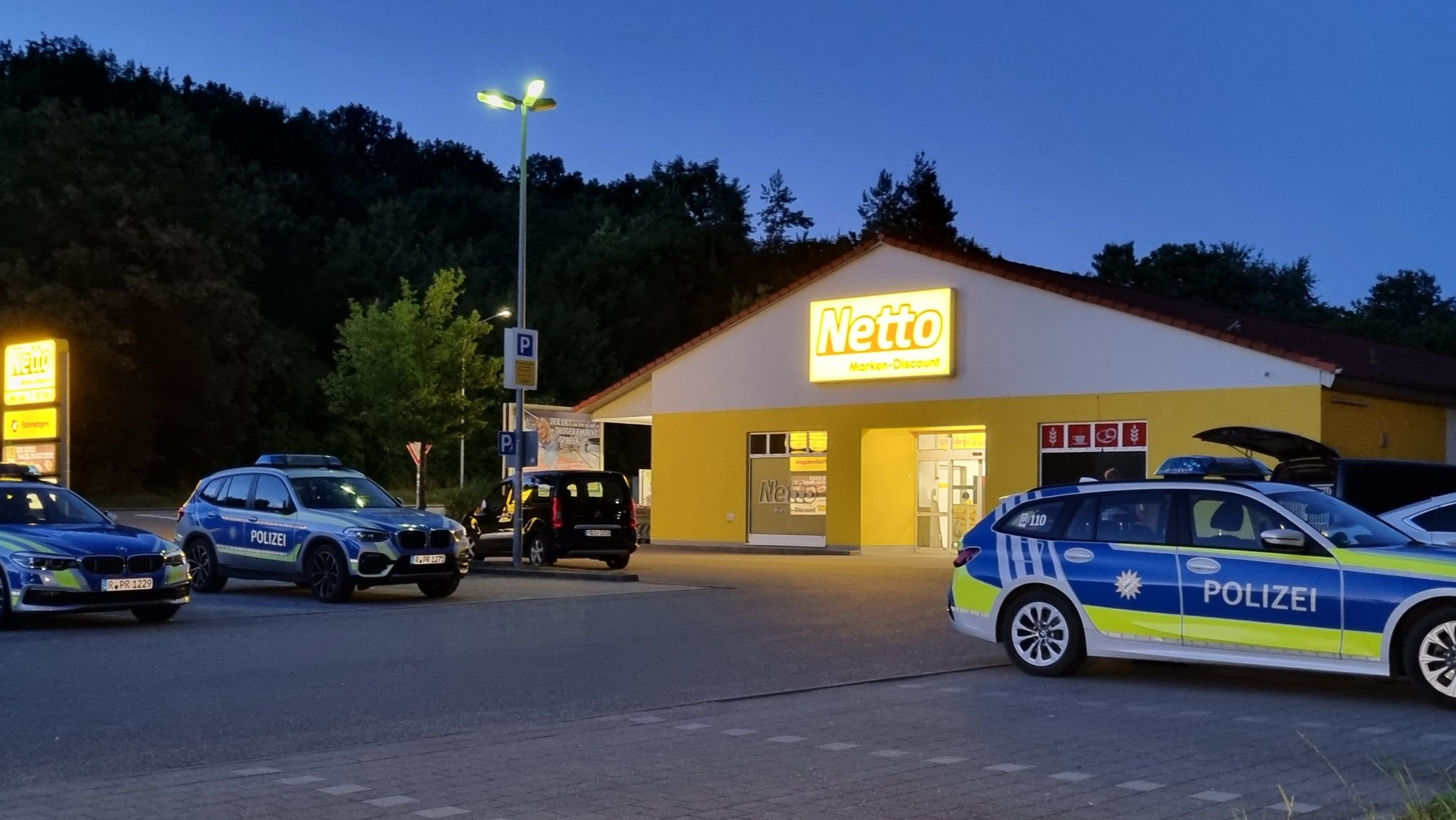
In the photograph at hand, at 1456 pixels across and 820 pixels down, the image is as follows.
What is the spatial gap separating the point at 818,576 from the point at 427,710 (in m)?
15.4

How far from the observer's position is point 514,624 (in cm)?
1691

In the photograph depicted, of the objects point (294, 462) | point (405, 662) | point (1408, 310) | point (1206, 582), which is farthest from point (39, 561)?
point (1408, 310)

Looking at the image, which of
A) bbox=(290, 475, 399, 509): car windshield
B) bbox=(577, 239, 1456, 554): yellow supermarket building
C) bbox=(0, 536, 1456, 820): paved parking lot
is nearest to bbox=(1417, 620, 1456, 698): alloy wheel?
bbox=(0, 536, 1456, 820): paved parking lot

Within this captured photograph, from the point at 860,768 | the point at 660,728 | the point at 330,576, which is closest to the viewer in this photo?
the point at 860,768

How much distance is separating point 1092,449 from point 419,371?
1044 inches

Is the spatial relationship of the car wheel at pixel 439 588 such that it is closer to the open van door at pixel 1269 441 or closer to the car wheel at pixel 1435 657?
the open van door at pixel 1269 441

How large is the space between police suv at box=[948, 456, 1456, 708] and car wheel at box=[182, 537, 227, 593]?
12.1m

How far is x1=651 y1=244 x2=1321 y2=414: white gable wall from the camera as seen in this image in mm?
29250

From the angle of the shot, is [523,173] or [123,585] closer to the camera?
[123,585]

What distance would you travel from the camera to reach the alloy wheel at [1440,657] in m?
10.5

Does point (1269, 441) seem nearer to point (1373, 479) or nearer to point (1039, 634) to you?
point (1373, 479)

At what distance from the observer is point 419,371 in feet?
166

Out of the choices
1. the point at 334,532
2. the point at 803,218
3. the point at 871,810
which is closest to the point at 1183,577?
the point at 871,810

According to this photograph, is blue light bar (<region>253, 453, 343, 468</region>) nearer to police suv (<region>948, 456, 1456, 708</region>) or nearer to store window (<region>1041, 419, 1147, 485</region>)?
police suv (<region>948, 456, 1456, 708</region>)
